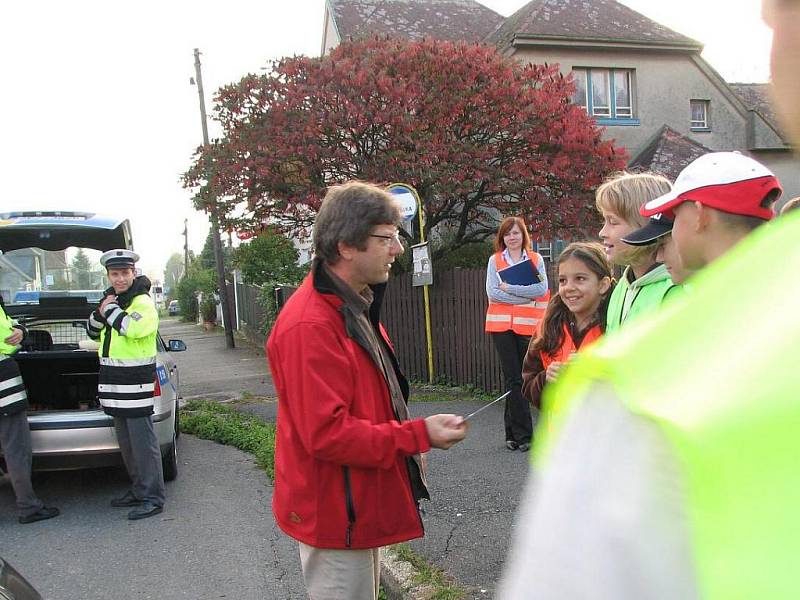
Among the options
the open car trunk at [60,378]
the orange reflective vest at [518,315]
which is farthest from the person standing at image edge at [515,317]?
the open car trunk at [60,378]

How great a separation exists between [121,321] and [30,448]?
1.28 m

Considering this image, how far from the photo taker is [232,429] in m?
8.32

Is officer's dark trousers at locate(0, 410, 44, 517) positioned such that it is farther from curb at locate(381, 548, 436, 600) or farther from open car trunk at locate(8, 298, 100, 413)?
curb at locate(381, 548, 436, 600)

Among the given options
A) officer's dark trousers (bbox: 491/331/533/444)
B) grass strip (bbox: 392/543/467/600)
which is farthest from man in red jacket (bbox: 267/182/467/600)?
officer's dark trousers (bbox: 491/331/533/444)

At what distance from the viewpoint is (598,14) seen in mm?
20047

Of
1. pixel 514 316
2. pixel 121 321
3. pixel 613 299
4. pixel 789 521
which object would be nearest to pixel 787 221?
pixel 789 521

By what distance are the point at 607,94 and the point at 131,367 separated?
658 inches

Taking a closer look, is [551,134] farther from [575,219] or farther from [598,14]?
[598,14]

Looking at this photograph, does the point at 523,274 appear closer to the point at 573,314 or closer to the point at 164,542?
the point at 573,314

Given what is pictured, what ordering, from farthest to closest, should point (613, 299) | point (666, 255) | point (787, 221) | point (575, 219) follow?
point (575, 219), point (613, 299), point (666, 255), point (787, 221)

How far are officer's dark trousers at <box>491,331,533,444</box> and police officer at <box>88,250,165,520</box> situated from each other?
2974 mm

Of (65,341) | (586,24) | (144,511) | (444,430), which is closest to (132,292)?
(144,511)

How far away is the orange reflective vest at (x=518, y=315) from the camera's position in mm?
6594

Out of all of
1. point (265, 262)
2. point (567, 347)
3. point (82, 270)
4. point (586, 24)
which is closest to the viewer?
point (567, 347)
